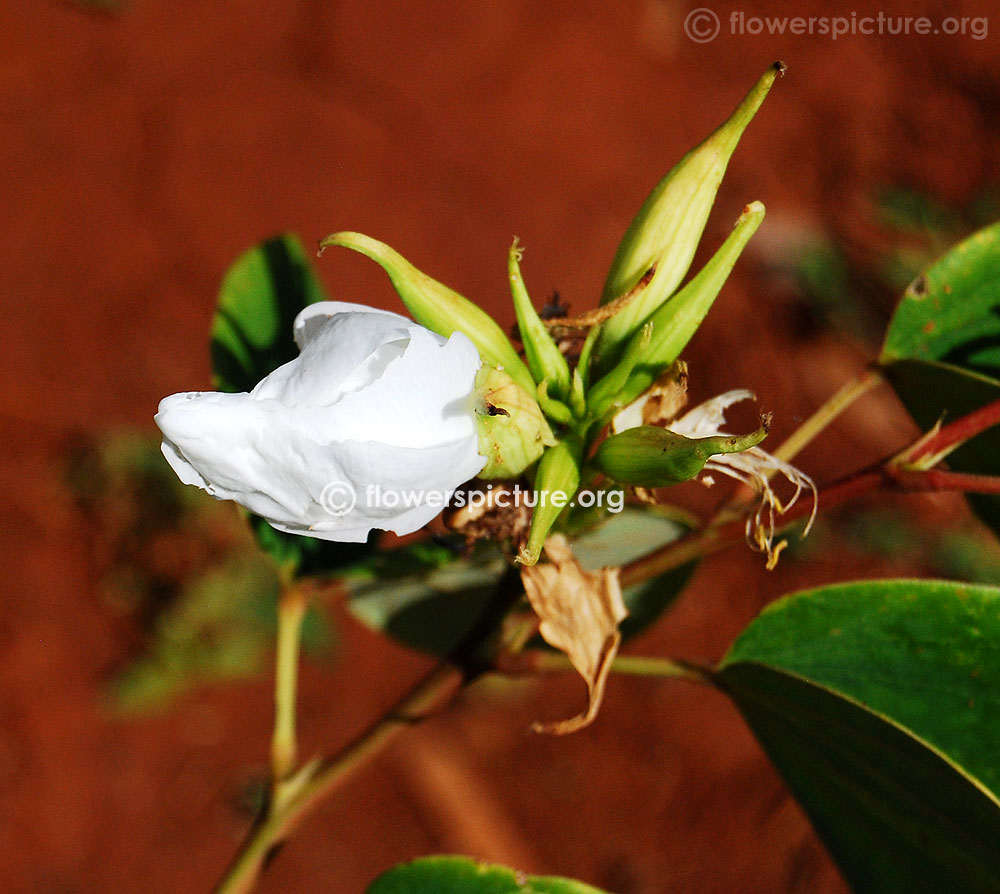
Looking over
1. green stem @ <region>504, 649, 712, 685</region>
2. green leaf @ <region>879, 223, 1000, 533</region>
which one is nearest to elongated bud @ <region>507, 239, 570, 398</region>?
green stem @ <region>504, 649, 712, 685</region>

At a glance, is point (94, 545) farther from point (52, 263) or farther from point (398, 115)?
point (398, 115)

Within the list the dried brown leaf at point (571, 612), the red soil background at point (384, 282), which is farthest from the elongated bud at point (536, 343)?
the red soil background at point (384, 282)

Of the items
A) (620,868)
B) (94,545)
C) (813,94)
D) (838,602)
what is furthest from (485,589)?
(813,94)

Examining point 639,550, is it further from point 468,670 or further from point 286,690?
point 286,690

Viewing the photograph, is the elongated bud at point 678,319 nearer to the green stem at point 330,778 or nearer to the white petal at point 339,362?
the white petal at point 339,362

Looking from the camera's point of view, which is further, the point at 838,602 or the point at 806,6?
the point at 806,6

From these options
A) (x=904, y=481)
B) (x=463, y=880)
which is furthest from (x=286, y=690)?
(x=904, y=481)
